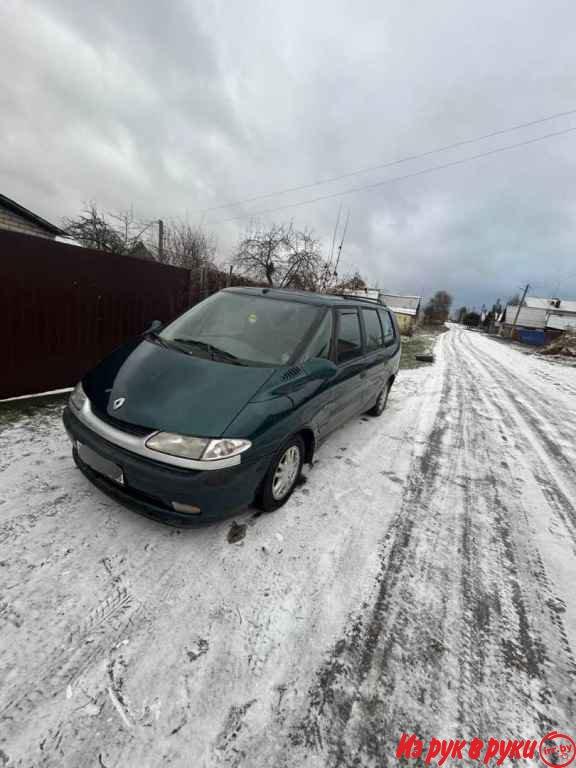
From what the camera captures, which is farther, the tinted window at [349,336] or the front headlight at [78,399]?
the tinted window at [349,336]

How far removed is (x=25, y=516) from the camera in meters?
2.30

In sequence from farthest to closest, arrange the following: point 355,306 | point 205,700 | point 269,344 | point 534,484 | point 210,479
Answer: point 355,306, point 534,484, point 269,344, point 210,479, point 205,700

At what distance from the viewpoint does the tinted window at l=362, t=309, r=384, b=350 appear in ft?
13.1

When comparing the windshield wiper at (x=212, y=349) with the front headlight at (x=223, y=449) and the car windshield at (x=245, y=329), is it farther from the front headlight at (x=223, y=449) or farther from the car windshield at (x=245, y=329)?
the front headlight at (x=223, y=449)

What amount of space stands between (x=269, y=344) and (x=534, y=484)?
10.8 ft

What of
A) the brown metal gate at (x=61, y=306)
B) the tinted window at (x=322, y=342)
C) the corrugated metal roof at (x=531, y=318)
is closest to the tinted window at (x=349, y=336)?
the tinted window at (x=322, y=342)

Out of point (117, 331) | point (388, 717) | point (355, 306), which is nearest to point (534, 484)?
point (355, 306)

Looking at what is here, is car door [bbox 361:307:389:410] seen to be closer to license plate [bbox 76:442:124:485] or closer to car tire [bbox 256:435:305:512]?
car tire [bbox 256:435:305:512]

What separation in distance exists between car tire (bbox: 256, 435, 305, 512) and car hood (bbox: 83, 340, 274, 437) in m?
0.56

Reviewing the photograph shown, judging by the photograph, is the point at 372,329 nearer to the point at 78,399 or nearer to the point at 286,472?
the point at 286,472

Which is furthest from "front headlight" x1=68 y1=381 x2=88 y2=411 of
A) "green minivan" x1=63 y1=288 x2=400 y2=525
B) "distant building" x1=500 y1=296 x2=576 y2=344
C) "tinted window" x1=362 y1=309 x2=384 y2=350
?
"distant building" x1=500 y1=296 x2=576 y2=344

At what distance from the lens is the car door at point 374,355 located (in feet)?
13.0

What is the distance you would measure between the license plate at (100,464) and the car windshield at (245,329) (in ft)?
3.42

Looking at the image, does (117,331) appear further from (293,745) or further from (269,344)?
(293,745)
